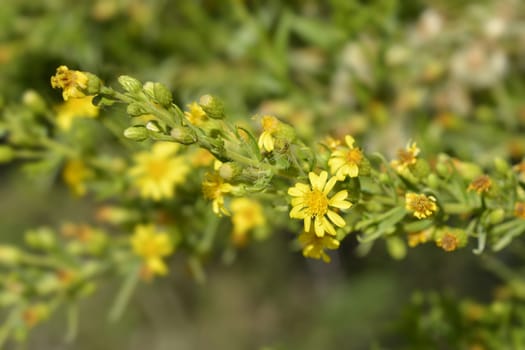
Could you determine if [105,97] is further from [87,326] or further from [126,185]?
[87,326]

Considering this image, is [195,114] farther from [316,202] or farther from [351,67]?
[351,67]

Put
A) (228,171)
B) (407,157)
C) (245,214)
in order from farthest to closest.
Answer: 1. (245,214)
2. (407,157)
3. (228,171)

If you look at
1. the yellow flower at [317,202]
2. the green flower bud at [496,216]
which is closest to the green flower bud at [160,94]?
the yellow flower at [317,202]

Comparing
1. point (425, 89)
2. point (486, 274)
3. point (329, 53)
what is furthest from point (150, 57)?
point (486, 274)

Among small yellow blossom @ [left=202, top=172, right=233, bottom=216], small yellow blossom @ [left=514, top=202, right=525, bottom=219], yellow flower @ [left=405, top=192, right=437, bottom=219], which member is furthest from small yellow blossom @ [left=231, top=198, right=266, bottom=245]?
small yellow blossom @ [left=514, top=202, right=525, bottom=219]

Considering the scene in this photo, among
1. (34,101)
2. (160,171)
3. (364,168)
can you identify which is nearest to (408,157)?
(364,168)
